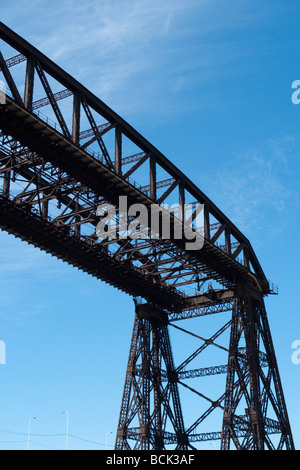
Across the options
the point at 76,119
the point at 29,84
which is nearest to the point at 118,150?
the point at 76,119

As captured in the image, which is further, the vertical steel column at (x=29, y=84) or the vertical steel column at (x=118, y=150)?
the vertical steel column at (x=118, y=150)

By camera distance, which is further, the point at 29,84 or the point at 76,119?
the point at 76,119

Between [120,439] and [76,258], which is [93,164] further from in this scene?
[120,439]

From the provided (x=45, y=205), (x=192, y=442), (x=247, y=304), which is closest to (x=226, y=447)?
(x=192, y=442)

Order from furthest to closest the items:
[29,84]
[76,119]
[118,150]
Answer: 1. [118,150]
2. [76,119]
3. [29,84]

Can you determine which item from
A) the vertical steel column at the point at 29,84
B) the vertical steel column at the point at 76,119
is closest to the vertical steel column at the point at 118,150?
the vertical steel column at the point at 76,119

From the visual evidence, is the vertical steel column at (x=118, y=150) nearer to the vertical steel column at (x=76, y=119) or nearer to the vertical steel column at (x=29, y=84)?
the vertical steel column at (x=76, y=119)

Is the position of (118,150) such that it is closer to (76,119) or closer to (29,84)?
(76,119)

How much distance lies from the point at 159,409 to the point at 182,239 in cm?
1425

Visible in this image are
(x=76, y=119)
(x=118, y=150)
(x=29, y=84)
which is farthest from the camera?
(x=118, y=150)

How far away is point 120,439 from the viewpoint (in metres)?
47.9

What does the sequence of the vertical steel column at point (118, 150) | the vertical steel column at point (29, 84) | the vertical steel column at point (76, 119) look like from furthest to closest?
1. the vertical steel column at point (118, 150)
2. the vertical steel column at point (76, 119)
3. the vertical steel column at point (29, 84)

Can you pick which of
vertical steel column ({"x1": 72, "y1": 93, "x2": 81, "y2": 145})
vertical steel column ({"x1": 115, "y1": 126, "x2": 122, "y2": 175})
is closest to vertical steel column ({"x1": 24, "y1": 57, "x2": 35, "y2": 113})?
vertical steel column ({"x1": 72, "y1": 93, "x2": 81, "y2": 145})
